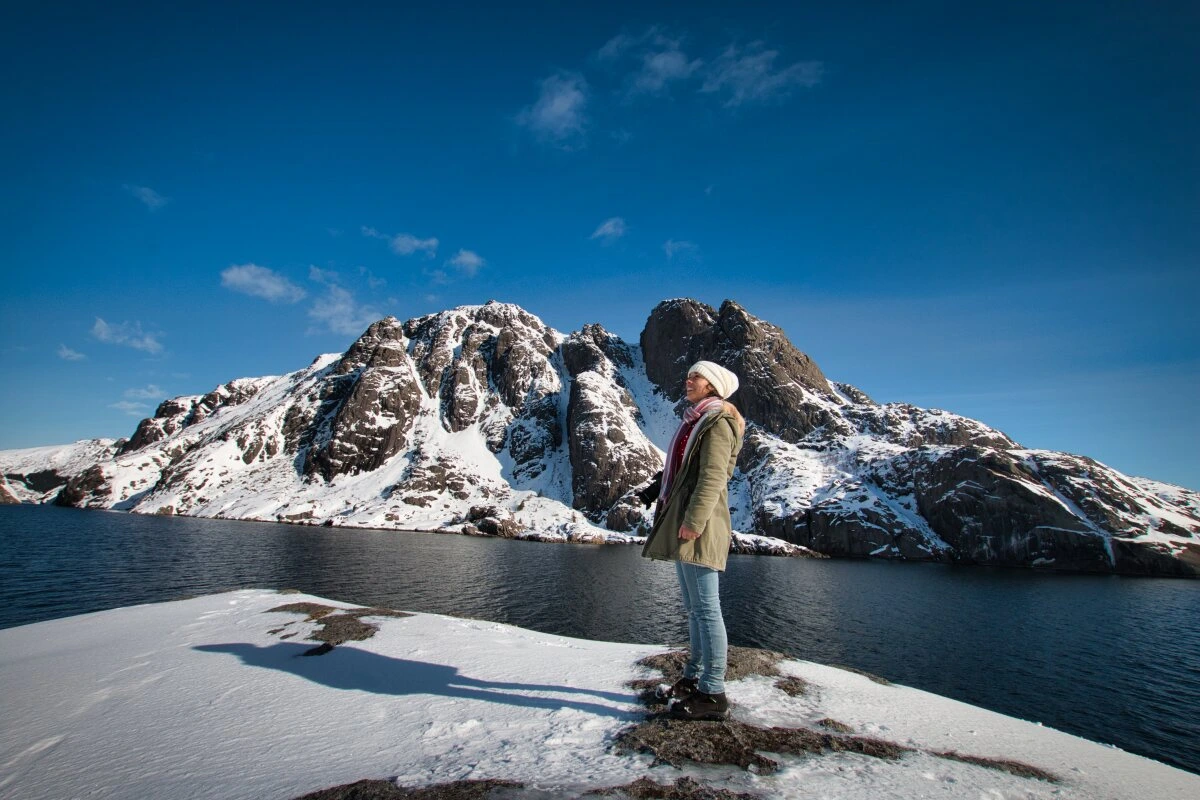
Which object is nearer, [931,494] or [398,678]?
[398,678]

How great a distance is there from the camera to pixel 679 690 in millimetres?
5621

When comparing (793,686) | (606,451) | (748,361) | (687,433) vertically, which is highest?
(748,361)

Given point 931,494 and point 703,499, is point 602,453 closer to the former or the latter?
point 931,494

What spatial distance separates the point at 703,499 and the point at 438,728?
11.3ft

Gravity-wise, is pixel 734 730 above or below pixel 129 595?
above

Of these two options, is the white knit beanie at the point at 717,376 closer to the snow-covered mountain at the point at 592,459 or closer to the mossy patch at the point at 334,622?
the mossy patch at the point at 334,622

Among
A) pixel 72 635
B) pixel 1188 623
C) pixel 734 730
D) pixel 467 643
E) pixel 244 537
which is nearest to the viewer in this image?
pixel 734 730

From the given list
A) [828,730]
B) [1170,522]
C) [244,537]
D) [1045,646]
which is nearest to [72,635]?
[828,730]

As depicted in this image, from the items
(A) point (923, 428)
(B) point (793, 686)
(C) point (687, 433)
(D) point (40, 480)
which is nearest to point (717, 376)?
(C) point (687, 433)

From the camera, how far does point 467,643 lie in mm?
8688

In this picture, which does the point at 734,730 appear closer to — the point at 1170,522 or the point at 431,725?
the point at 431,725

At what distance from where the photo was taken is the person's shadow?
585cm

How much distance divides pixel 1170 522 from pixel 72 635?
422 feet

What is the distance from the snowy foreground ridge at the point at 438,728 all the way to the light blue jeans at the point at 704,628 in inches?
21.4
